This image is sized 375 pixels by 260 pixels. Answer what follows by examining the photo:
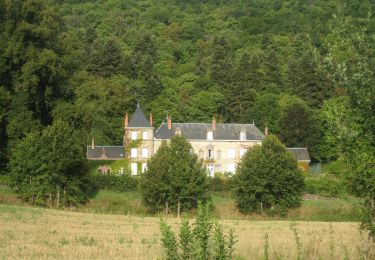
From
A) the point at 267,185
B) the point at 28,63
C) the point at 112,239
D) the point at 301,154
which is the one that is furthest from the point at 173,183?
the point at 301,154

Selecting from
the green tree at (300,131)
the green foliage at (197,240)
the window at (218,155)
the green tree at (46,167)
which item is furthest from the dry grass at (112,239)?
the green tree at (300,131)

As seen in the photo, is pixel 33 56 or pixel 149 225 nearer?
pixel 149 225

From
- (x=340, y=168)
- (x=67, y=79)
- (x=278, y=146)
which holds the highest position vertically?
(x=67, y=79)

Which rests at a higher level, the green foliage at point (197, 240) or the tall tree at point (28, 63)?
the tall tree at point (28, 63)

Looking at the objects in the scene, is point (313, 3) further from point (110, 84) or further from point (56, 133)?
point (56, 133)

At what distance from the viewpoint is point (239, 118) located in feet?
217

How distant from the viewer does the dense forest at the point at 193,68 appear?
9.89 metres

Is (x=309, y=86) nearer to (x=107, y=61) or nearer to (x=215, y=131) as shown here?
(x=215, y=131)

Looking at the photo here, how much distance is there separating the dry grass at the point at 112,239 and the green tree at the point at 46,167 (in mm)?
6020

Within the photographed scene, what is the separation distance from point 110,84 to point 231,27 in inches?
2055

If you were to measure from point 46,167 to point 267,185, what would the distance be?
1250 cm

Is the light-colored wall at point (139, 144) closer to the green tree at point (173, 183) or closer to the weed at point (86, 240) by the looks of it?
the green tree at point (173, 183)

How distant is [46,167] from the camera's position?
3228 centimetres

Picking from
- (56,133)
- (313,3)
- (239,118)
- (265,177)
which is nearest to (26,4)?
(56,133)
